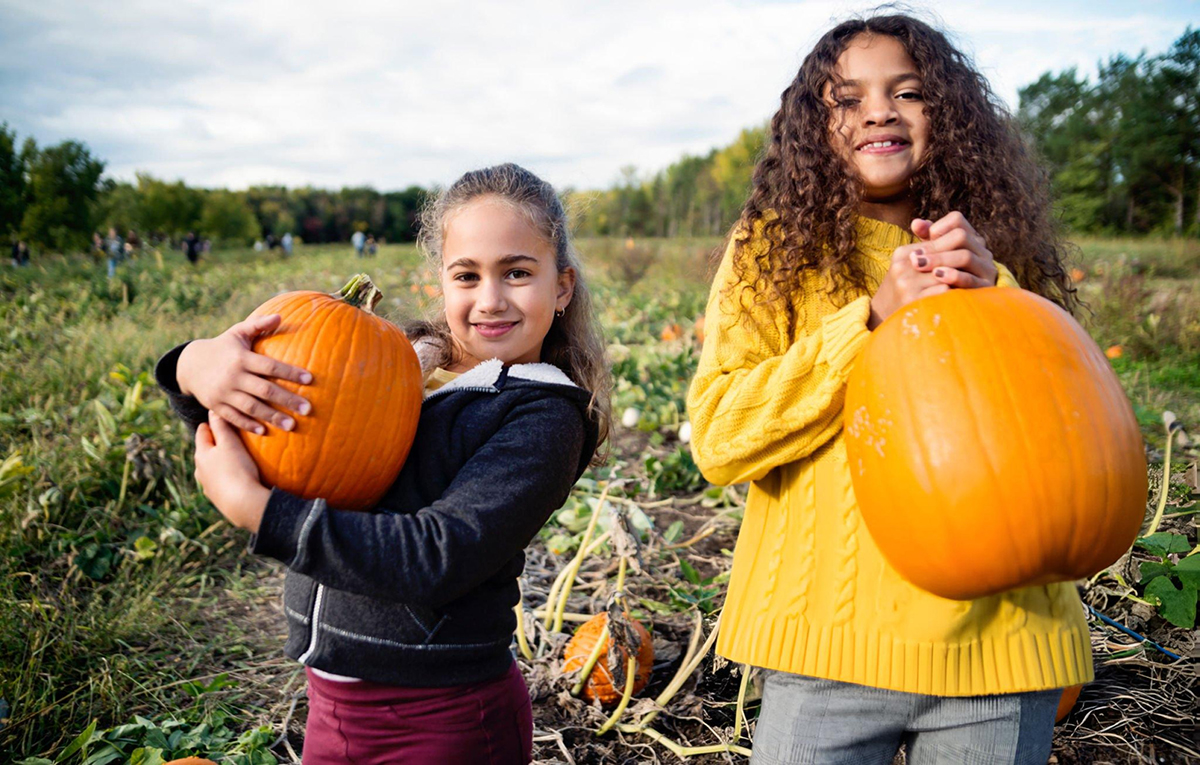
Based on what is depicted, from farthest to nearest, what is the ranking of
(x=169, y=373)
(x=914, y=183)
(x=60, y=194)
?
(x=60, y=194)
(x=914, y=183)
(x=169, y=373)

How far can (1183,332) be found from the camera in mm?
6328

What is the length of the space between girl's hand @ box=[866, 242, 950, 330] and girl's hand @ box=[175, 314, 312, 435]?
994 millimetres

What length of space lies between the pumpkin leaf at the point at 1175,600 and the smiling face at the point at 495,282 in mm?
1746

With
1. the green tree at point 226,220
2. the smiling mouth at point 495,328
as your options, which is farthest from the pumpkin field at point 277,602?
the green tree at point 226,220

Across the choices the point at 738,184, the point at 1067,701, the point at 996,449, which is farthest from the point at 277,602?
the point at 738,184

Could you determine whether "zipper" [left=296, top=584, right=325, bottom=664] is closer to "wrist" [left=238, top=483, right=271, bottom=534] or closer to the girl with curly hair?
"wrist" [left=238, top=483, right=271, bottom=534]

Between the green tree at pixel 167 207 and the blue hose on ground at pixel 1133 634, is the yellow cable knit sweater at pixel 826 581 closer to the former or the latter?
the blue hose on ground at pixel 1133 634

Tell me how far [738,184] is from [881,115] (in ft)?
159

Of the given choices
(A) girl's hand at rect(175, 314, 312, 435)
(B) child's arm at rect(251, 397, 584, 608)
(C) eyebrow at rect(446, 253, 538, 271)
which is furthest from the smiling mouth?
(A) girl's hand at rect(175, 314, 312, 435)

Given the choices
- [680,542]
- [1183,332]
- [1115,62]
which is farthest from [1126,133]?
[680,542]

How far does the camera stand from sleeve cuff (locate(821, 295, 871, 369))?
1.33 metres

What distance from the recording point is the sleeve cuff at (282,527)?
1111 mm

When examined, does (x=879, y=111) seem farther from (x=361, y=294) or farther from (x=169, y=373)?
(x=169, y=373)

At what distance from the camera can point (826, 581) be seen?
4.58ft
